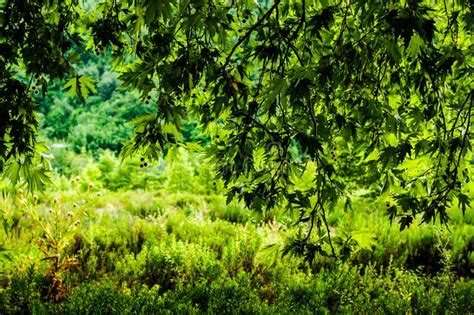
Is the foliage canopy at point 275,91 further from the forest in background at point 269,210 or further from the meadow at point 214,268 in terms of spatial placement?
the meadow at point 214,268

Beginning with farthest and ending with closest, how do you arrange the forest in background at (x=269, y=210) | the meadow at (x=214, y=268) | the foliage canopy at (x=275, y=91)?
the meadow at (x=214, y=268)
the forest in background at (x=269, y=210)
the foliage canopy at (x=275, y=91)

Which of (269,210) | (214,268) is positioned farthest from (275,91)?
(214,268)

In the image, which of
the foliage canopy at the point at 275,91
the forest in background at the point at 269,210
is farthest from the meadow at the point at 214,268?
the foliage canopy at the point at 275,91

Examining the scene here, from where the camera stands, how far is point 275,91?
6.06 ft

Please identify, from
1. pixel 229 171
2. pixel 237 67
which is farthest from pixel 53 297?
pixel 237 67

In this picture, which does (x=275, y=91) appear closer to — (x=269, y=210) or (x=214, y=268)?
(x=269, y=210)

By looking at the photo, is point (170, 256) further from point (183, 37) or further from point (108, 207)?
point (108, 207)

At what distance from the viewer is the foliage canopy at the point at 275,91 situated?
197 centimetres

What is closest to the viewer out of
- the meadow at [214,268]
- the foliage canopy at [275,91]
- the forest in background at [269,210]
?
the foliage canopy at [275,91]

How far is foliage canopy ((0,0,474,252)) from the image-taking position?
197 cm

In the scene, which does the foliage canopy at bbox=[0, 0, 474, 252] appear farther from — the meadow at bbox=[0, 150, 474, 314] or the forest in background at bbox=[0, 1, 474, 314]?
the meadow at bbox=[0, 150, 474, 314]

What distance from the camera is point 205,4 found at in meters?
1.77

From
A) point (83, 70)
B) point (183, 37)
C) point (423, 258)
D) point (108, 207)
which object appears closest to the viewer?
point (183, 37)

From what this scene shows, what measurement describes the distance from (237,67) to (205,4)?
0.68 m
